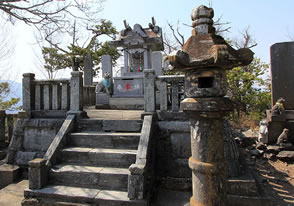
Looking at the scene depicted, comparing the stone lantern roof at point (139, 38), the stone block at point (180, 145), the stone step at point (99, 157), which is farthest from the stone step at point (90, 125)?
the stone lantern roof at point (139, 38)

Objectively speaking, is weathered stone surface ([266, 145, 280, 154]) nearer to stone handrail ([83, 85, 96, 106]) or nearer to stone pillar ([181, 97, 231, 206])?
stone pillar ([181, 97, 231, 206])

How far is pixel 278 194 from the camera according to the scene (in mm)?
4227

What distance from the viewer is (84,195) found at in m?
3.39

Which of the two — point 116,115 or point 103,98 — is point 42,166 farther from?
point 103,98

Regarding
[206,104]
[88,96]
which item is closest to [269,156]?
[206,104]

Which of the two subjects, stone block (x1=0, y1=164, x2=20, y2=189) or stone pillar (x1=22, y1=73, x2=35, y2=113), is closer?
stone block (x1=0, y1=164, x2=20, y2=189)

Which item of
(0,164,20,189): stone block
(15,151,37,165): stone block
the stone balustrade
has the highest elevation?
the stone balustrade

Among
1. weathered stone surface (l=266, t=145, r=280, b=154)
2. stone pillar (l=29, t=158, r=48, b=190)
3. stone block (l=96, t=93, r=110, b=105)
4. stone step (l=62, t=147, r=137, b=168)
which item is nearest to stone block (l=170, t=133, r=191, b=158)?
stone step (l=62, t=147, r=137, b=168)

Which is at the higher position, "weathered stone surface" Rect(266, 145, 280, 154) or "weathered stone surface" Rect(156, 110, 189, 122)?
"weathered stone surface" Rect(156, 110, 189, 122)

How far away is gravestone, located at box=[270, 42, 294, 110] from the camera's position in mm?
6703

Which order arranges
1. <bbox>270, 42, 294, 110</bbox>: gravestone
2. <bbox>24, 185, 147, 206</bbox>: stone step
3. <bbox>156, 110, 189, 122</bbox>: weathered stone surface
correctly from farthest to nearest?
<bbox>270, 42, 294, 110</bbox>: gravestone, <bbox>156, 110, 189, 122</bbox>: weathered stone surface, <bbox>24, 185, 147, 206</bbox>: stone step

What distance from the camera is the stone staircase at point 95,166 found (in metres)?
3.40

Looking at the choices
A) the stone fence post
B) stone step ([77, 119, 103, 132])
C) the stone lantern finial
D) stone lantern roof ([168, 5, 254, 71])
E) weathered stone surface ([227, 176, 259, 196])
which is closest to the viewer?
stone lantern roof ([168, 5, 254, 71])

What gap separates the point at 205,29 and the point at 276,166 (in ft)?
17.5
